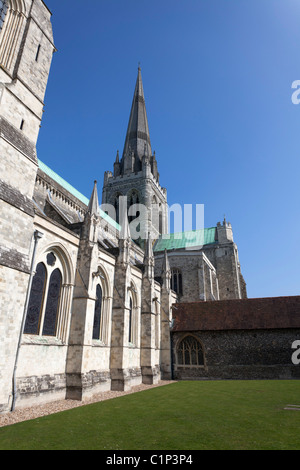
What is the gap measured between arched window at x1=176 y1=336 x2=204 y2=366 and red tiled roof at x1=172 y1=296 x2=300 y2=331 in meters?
1.01

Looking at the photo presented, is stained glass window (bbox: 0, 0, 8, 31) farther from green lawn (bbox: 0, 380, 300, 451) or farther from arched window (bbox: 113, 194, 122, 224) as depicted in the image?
arched window (bbox: 113, 194, 122, 224)

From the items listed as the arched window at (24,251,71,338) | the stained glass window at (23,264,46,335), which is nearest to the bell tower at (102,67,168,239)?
the arched window at (24,251,71,338)

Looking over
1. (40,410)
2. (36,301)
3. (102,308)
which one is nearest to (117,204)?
(102,308)

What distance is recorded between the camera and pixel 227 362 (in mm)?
21359

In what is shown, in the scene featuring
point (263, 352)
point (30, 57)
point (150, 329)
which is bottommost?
point (263, 352)

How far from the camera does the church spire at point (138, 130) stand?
45.4m

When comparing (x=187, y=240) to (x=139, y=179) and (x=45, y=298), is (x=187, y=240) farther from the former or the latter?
(x=45, y=298)

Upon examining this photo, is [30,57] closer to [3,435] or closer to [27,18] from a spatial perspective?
[27,18]

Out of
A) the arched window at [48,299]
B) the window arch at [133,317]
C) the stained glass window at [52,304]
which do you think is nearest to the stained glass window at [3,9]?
the arched window at [48,299]

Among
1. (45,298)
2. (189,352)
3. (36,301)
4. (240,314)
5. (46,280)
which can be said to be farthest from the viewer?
(240,314)

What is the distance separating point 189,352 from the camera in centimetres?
2286

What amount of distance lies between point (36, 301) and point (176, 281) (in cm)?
2136
